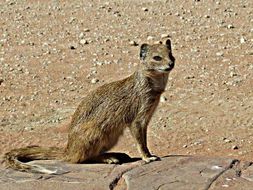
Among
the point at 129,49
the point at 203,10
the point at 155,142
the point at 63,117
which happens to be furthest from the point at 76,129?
the point at 203,10

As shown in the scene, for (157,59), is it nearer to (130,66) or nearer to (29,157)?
(29,157)

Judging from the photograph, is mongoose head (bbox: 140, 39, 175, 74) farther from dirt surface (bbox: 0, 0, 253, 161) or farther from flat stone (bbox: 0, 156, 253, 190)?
dirt surface (bbox: 0, 0, 253, 161)

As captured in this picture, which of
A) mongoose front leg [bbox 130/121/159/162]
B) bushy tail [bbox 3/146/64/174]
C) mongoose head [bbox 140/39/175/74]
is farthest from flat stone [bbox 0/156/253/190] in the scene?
mongoose head [bbox 140/39/175/74]

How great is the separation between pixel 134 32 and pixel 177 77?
8.47 feet

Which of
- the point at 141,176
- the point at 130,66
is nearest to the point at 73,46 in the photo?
the point at 130,66

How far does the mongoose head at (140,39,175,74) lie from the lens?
20.0 feet

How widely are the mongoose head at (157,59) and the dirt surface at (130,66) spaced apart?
1.96m

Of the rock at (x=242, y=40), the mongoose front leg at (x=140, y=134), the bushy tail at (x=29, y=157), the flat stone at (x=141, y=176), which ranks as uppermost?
the rock at (x=242, y=40)

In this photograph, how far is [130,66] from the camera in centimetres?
1103

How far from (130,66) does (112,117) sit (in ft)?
16.7

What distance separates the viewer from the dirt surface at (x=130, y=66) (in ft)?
28.0

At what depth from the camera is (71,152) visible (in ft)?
19.3

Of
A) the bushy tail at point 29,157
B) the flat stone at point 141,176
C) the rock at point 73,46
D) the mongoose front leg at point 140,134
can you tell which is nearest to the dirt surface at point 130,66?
the rock at point 73,46

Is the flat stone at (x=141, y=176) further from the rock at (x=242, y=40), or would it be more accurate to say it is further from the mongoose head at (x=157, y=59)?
the rock at (x=242, y=40)
